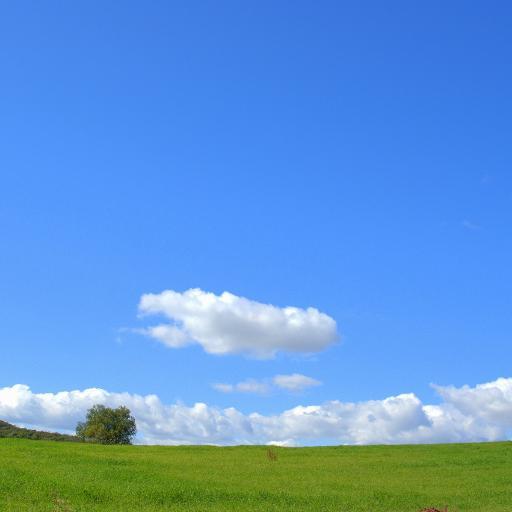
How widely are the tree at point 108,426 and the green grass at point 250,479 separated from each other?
4295 cm

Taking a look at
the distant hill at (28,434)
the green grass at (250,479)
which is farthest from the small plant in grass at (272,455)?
the distant hill at (28,434)

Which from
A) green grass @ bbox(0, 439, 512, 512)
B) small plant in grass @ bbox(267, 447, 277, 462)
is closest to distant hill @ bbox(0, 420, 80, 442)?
green grass @ bbox(0, 439, 512, 512)

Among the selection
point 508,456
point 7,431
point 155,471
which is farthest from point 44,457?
point 7,431

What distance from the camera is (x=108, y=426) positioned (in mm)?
98500

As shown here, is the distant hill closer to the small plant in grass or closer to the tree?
the tree

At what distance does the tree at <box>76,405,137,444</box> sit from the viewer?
320 ft

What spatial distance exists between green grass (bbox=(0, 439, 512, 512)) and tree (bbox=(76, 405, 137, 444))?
42.9 meters

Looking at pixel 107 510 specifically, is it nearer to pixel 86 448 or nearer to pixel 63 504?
pixel 63 504

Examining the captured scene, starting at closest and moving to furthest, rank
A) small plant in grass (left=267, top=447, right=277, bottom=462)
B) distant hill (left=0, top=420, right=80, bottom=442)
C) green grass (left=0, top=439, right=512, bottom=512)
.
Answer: green grass (left=0, top=439, right=512, bottom=512), small plant in grass (left=267, top=447, right=277, bottom=462), distant hill (left=0, top=420, right=80, bottom=442)

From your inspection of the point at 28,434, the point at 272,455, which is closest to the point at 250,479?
the point at 272,455

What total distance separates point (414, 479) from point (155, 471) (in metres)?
16.0

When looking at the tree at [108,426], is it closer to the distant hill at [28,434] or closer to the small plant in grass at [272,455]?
the distant hill at [28,434]

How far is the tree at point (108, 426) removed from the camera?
97463mm

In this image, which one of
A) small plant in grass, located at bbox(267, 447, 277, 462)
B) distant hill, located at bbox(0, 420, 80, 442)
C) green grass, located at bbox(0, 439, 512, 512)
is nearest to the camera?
green grass, located at bbox(0, 439, 512, 512)
